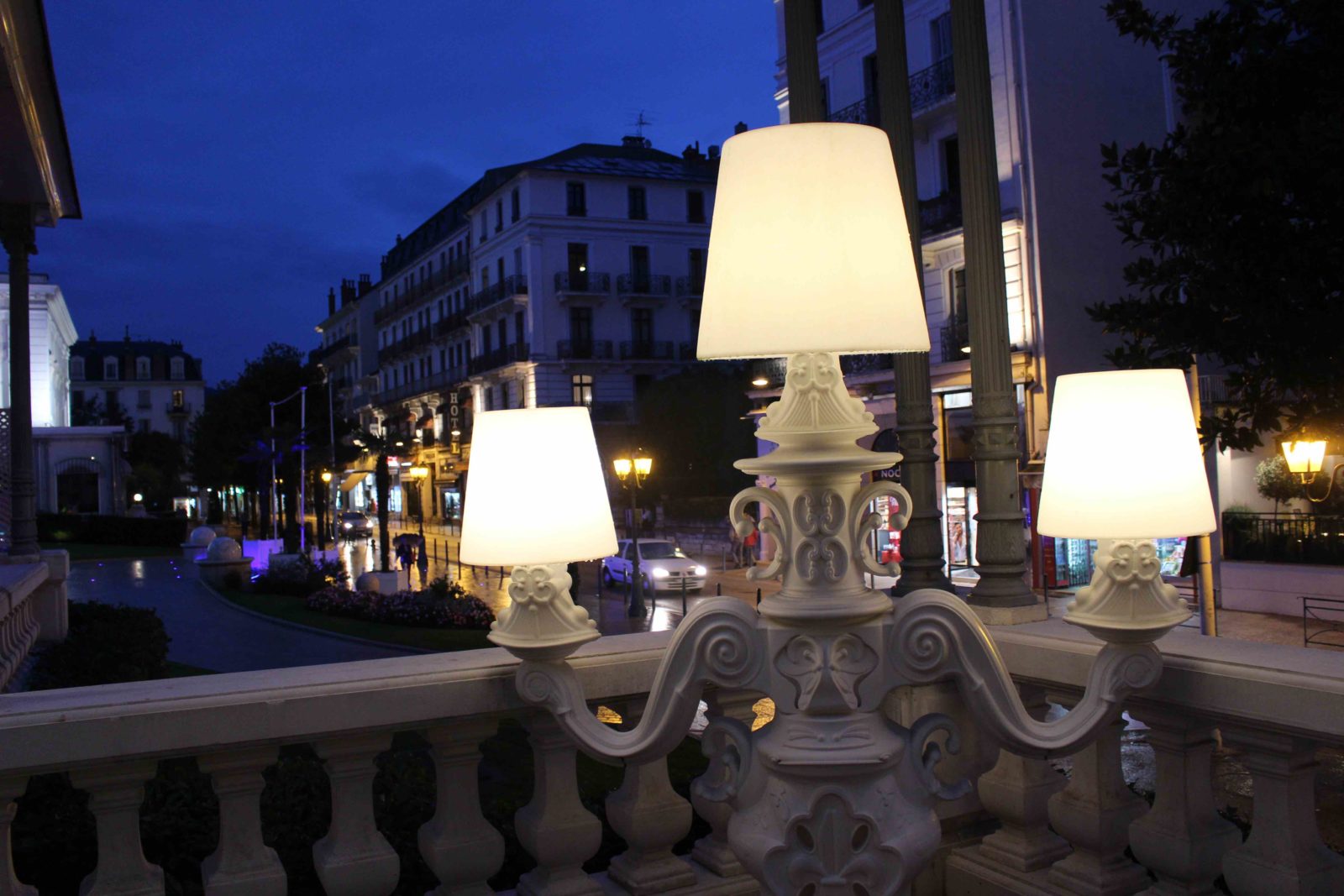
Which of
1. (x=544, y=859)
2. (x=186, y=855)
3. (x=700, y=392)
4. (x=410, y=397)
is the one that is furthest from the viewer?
(x=410, y=397)

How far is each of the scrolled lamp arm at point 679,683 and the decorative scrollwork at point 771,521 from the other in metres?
0.11

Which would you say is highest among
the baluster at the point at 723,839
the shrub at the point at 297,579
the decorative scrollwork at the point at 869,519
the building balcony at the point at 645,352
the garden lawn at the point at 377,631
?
the building balcony at the point at 645,352

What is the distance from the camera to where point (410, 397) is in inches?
2689

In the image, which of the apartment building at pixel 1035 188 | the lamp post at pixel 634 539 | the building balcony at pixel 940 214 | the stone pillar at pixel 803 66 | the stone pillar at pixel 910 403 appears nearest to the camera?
the stone pillar at pixel 910 403

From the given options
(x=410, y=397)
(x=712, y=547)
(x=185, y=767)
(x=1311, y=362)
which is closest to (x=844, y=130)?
(x=185, y=767)

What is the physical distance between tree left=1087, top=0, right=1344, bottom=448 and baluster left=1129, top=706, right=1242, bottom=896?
6294 millimetres

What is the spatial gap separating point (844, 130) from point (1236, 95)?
823cm

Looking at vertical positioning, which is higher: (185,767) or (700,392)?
(700,392)

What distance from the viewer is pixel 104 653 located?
998cm

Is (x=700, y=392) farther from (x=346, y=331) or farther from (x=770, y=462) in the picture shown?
(x=346, y=331)

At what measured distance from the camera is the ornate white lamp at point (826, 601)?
2.36 meters

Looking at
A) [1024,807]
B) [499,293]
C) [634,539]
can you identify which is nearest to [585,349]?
[499,293]

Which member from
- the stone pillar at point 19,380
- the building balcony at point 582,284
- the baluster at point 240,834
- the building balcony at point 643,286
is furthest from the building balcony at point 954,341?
the building balcony at point 643,286

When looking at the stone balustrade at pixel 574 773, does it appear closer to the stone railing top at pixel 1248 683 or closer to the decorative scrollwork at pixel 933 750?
the stone railing top at pixel 1248 683
